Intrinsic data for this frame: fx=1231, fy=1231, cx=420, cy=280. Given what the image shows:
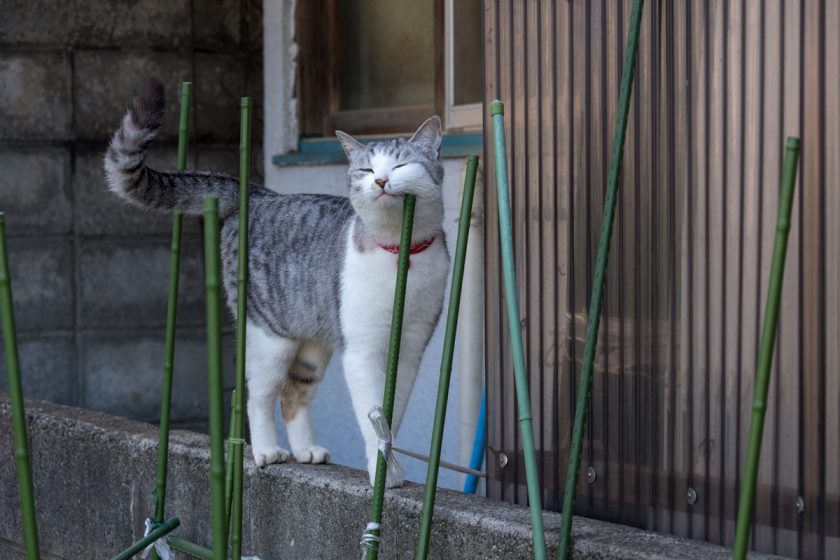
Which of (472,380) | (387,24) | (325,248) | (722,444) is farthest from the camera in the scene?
(387,24)

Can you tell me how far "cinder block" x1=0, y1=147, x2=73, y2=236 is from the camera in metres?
4.25

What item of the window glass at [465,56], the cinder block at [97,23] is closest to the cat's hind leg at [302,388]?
the window glass at [465,56]

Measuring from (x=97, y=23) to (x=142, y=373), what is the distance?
1.24 m

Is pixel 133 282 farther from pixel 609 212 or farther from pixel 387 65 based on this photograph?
pixel 609 212

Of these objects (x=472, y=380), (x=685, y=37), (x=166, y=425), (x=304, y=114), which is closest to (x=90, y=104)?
(x=304, y=114)

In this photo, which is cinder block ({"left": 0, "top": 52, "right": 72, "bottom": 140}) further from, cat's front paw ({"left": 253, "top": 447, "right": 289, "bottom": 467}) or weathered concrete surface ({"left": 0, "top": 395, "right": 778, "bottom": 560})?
cat's front paw ({"left": 253, "top": 447, "right": 289, "bottom": 467})

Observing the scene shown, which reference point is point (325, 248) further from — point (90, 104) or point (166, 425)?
point (90, 104)

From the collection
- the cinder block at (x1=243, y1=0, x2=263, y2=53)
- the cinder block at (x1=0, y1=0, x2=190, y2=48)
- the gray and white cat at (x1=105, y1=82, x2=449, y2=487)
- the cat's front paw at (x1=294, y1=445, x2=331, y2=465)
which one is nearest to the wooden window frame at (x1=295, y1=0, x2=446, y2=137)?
the cinder block at (x1=243, y1=0, x2=263, y2=53)

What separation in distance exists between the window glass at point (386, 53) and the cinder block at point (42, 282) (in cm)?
114

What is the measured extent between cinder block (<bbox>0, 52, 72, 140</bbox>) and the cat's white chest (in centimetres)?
199

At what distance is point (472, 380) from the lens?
370cm

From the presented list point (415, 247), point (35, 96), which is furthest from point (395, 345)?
point (35, 96)

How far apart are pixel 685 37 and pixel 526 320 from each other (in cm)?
66

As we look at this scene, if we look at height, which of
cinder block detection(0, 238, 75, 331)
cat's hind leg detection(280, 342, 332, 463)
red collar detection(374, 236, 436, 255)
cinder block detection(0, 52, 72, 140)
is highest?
cinder block detection(0, 52, 72, 140)
